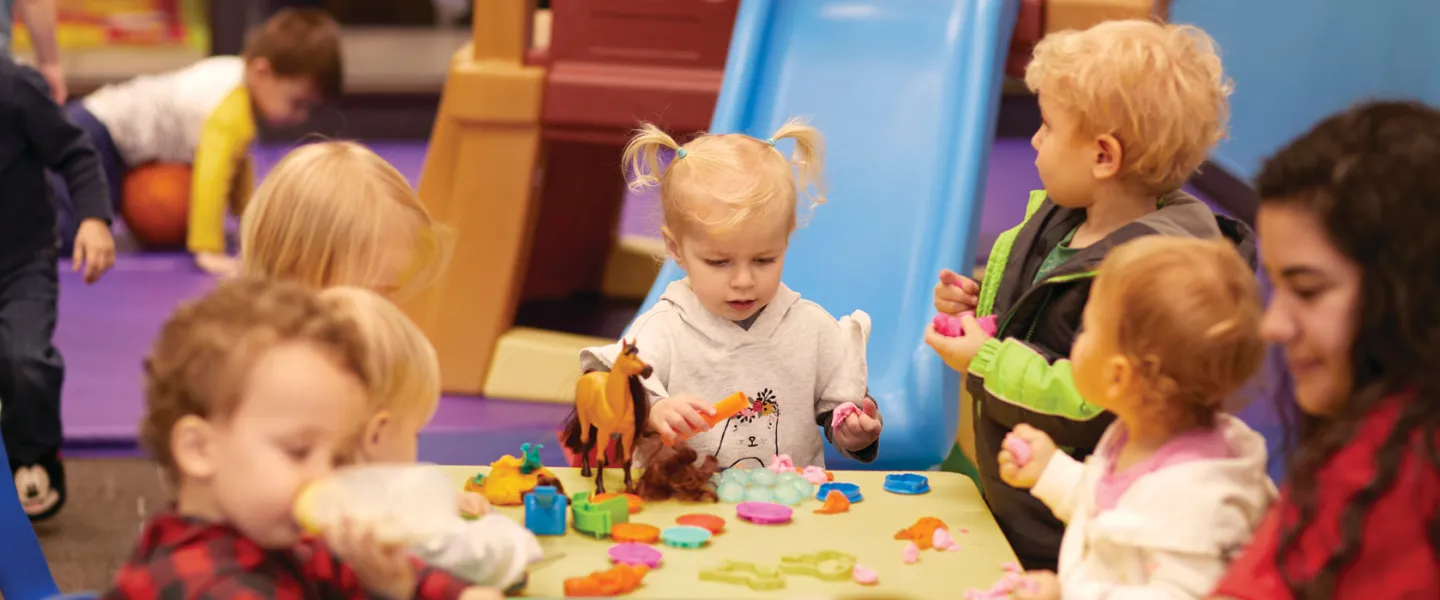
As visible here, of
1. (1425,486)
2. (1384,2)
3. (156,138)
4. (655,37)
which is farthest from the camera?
(156,138)

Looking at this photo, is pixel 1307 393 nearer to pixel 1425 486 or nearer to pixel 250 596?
pixel 1425 486

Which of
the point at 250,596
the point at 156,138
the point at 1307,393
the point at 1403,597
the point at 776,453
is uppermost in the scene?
the point at 1307,393

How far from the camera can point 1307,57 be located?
17.0 ft

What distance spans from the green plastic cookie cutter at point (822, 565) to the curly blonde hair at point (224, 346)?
0.54 metres

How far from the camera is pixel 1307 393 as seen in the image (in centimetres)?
133

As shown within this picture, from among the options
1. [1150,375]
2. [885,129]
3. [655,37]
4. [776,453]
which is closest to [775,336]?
[776,453]

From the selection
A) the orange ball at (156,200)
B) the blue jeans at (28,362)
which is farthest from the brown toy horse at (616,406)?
the orange ball at (156,200)

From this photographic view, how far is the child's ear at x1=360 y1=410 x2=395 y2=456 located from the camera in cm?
135

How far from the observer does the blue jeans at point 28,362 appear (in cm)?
296

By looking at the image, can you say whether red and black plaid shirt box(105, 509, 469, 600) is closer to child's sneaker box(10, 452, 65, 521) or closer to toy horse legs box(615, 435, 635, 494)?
toy horse legs box(615, 435, 635, 494)

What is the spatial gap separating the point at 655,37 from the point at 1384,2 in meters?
2.28

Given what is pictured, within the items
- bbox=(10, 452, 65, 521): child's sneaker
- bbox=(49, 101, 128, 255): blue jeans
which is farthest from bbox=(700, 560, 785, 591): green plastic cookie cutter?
bbox=(49, 101, 128, 255): blue jeans

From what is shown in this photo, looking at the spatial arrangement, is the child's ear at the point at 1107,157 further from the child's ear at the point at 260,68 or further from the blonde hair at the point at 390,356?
the child's ear at the point at 260,68

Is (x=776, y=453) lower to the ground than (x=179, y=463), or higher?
lower
